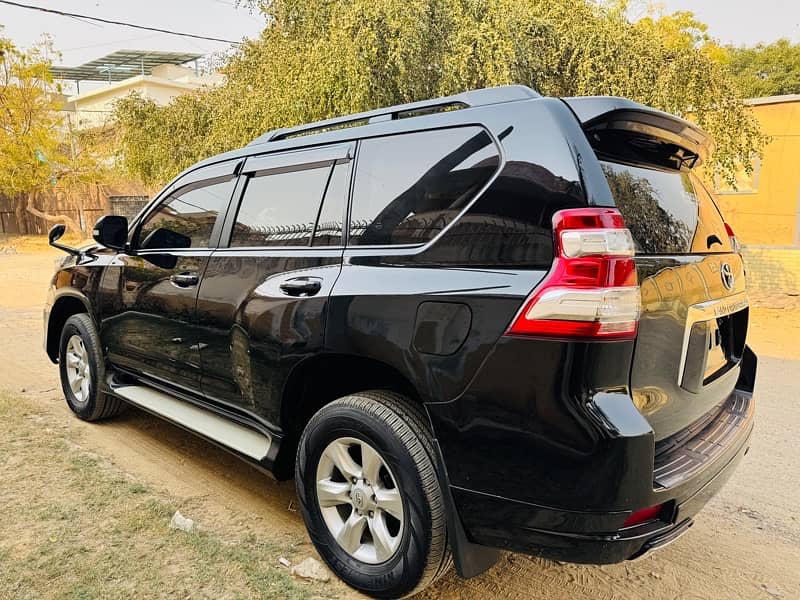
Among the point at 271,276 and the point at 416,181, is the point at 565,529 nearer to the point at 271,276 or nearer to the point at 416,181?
the point at 416,181

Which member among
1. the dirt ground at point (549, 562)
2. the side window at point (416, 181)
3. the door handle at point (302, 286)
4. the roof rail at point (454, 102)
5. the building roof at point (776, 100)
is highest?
the building roof at point (776, 100)

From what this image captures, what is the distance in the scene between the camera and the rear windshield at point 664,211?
2.19 metres

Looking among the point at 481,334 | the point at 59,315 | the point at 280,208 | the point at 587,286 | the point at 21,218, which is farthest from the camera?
the point at 21,218

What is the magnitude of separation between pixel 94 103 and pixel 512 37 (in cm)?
4334

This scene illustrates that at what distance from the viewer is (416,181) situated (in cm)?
247

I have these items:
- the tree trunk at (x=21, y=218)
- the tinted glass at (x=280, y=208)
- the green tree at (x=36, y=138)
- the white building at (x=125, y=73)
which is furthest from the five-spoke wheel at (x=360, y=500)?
the white building at (x=125, y=73)

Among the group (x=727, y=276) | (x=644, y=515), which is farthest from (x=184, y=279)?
(x=727, y=276)

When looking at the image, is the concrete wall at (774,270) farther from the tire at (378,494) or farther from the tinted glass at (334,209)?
the tire at (378,494)

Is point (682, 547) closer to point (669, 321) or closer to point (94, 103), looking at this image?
point (669, 321)

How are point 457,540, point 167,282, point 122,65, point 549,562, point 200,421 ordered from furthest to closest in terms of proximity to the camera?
point 122,65 < point 167,282 < point 200,421 < point 549,562 < point 457,540

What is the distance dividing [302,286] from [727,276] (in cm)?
186

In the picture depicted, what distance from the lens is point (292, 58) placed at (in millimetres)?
9164

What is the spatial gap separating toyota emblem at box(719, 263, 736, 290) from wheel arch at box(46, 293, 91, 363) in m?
4.16

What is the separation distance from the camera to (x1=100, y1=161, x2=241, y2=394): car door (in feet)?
11.2
